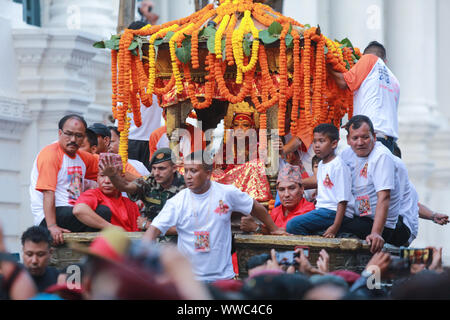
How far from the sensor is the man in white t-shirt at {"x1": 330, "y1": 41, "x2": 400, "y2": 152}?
6809 mm

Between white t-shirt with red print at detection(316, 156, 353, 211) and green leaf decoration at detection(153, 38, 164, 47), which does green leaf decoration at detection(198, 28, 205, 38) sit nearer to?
green leaf decoration at detection(153, 38, 164, 47)

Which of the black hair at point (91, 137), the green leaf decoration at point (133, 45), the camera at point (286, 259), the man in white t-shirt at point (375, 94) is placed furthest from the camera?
the black hair at point (91, 137)

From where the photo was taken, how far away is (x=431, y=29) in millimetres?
16578

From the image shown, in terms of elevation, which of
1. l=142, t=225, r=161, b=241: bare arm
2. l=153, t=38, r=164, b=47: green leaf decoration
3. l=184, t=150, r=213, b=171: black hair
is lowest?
l=142, t=225, r=161, b=241: bare arm

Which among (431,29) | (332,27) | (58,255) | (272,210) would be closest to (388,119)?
(272,210)

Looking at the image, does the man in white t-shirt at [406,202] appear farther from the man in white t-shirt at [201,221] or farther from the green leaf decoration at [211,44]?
the green leaf decoration at [211,44]

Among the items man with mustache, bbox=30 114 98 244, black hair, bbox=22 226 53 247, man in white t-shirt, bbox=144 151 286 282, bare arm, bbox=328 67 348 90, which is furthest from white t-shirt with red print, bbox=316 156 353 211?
black hair, bbox=22 226 53 247

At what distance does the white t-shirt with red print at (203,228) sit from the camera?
18.0 ft

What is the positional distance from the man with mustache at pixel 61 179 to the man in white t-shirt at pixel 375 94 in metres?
2.12

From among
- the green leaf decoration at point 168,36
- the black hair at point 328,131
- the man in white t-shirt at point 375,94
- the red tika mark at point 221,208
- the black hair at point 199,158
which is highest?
the green leaf decoration at point 168,36

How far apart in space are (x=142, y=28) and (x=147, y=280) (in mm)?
5054

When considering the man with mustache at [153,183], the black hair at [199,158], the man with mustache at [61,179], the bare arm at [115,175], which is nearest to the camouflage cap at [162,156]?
the man with mustache at [153,183]

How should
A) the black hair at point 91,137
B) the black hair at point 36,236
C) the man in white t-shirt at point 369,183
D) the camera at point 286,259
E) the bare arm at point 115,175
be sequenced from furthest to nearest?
the black hair at point 91,137
the bare arm at point 115,175
the man in white t-shirt at point 369,183
the black hair at point 36,236
the camera at point 286,259

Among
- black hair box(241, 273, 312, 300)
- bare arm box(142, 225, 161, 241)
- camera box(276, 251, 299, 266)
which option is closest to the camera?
black hair box(241, 273, 312, 300)
